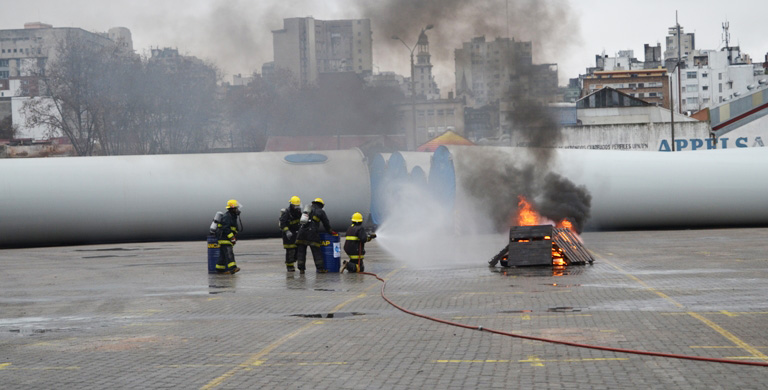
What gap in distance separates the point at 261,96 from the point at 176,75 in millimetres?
7028

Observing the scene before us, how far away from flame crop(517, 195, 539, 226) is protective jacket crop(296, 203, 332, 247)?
7848 millimetres

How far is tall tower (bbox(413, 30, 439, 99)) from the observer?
97.7 feet

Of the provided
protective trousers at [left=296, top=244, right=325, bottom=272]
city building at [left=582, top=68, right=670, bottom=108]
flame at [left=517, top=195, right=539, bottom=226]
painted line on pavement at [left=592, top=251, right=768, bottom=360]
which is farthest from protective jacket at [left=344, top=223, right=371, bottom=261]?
city building at [left=582, top=68, right=670, bottom=108]

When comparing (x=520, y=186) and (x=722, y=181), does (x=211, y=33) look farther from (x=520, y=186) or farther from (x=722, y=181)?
(x=722, y=181)

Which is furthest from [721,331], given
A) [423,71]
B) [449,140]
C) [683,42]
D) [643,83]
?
[683,42]

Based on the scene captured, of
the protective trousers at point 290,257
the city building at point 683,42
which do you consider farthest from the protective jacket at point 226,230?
the city building at point 683,42

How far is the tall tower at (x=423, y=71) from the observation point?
29.8 meters

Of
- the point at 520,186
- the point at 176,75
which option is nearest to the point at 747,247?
the point at 520,186

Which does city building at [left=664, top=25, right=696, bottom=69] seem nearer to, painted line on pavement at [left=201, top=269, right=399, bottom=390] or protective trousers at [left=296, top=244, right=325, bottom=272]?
protective trousers at [left=296, top=244, right=325, bottom=272]

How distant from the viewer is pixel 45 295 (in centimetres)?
1596

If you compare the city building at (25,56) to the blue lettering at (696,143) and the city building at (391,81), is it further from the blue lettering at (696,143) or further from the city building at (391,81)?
the blue lettering at (696,143)

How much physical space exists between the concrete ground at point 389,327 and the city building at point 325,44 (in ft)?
50.7

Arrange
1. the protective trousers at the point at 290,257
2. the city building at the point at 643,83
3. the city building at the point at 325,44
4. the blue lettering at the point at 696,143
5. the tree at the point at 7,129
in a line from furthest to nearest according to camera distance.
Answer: the city building at the point at 643,83, the tree at the point at 7,129, the blue lettering at the point at 696,143, the city building at the point at 325,44, the protective trousers at the point at 290,257

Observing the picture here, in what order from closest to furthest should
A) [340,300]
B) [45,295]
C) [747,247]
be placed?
1. [340,300]
2. [45,295]
3. [747,247]
